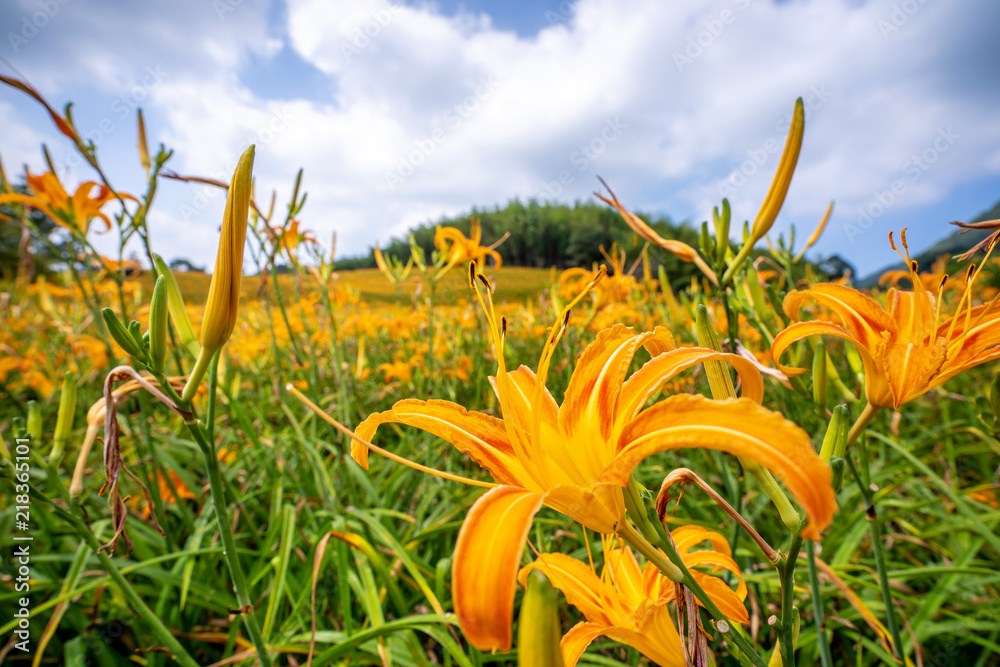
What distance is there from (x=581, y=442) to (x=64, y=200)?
84.4 inches

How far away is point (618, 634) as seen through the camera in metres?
0.62

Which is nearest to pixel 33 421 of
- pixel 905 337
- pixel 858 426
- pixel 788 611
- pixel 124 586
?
pixel 124 586

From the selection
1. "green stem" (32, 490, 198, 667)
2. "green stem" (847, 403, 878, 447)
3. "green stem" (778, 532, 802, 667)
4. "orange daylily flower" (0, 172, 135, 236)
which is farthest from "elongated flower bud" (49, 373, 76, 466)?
"green stem" (847, 403, 878, 447)

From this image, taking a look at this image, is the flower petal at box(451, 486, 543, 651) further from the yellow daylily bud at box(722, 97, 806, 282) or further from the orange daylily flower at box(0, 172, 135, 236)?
the orange daylily flower at box(0, 172, 135, 236)

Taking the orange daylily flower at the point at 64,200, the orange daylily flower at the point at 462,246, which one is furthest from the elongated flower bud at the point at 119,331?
the orange daylily flower at the point at 462,246

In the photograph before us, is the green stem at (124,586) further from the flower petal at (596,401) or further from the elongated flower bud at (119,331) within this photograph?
the flower petal at (596,401)

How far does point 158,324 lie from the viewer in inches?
28.7

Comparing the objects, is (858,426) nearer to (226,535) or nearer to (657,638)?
(657,638)

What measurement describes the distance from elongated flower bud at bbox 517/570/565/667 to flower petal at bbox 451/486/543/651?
1 centimetres

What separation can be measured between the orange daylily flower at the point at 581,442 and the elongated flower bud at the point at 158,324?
1.30 ft

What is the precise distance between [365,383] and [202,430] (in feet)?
10.5

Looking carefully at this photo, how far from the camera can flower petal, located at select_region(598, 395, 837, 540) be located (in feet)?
1.11

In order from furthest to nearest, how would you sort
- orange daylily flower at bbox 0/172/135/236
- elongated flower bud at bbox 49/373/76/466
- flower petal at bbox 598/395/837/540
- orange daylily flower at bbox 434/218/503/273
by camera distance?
orange daylily flower at bbox 434/218/503/273, orange daylily flower at bbox 0/172/135/236, elongated flower bud at bbox 49/373/76/466, flower petal at bbox 598/395/837/540

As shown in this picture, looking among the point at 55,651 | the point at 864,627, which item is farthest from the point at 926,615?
the point at 55,651
